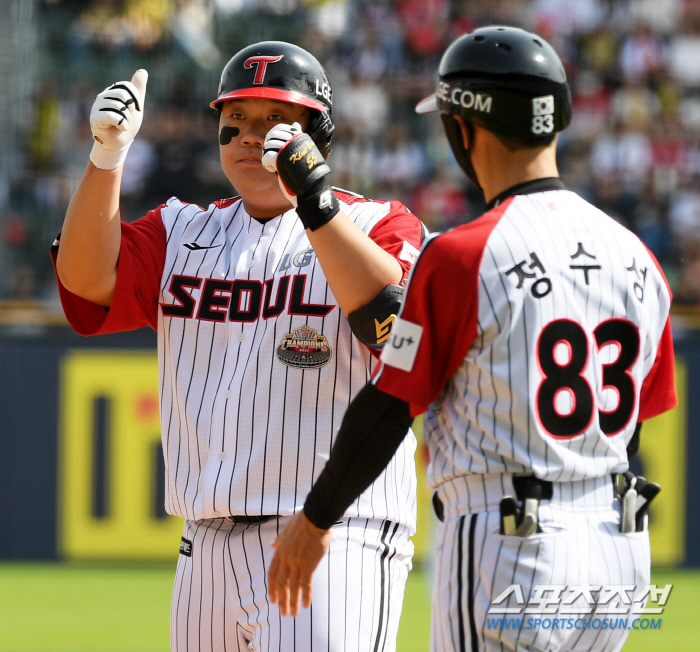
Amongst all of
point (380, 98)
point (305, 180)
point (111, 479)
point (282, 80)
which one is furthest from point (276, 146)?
point (380, 98)

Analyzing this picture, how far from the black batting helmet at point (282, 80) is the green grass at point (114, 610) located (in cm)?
381

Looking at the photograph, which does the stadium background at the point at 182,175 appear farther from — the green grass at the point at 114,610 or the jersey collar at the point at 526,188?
the jersey collar at the point at 526,188

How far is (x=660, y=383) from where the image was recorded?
111 inches

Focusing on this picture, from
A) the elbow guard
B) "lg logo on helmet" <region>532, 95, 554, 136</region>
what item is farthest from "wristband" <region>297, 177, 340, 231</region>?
"lg logo on helmet" <region>532, 95, 554, 136</region>

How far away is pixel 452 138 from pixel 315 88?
816mm

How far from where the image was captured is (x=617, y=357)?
2.55 meters

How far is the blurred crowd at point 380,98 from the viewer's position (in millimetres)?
11000

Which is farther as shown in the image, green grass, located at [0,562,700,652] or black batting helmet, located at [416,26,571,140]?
green grass, located at [0,562,700,652]

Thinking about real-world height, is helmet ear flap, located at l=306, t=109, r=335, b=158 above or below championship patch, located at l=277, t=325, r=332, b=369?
above

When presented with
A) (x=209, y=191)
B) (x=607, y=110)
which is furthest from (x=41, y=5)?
(x=607, y=110)

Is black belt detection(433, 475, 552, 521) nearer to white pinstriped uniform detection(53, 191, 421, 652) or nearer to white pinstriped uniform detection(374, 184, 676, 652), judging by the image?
white pinstriped uniform detection(374, 184, 676, 652)

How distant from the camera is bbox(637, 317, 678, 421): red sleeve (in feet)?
9.16

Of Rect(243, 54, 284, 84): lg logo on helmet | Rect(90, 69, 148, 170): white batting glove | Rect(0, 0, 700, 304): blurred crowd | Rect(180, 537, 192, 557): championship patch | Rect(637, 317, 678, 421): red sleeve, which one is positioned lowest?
Rect(180, 537, 192, 557): championship patch

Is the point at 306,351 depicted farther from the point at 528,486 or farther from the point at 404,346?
the point at 528,486
